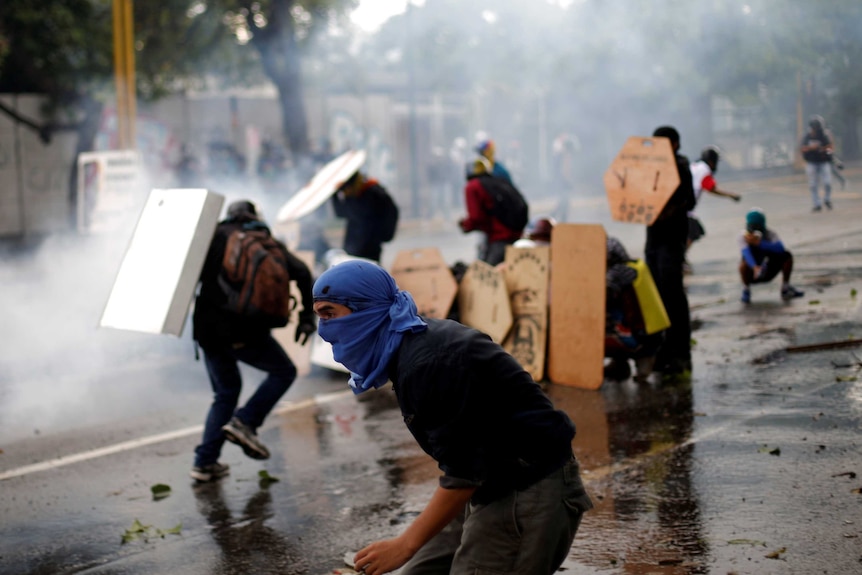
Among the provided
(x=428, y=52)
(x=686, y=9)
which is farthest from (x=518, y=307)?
(x=428, y=52)

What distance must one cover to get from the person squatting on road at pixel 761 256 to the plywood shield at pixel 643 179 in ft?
8.72

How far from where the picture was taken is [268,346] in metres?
6.00

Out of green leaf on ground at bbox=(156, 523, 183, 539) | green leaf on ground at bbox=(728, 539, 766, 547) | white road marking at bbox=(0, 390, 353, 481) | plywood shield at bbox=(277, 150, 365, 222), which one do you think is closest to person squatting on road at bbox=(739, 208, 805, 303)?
plywood shield at bbox=(277, 150, 365, 222)

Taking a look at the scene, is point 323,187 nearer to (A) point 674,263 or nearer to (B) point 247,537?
(A) point 674,263

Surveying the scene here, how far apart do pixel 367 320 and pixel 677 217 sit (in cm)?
493

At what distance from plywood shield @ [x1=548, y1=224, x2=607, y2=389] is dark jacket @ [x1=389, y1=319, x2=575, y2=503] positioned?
4361 millimetres

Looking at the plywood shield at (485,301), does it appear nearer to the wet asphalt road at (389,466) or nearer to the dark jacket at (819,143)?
the wet asphalt road at (389,466)

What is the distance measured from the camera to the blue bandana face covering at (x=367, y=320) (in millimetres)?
2719

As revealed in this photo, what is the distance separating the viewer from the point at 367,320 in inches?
108

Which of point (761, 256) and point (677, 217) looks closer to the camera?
point (677, 217)

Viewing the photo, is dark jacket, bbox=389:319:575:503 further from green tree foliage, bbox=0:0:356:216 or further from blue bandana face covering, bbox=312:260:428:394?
green tree foliage, bbox=0:0:356:216

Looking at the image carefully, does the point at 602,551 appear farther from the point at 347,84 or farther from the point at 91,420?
the point at 347,84

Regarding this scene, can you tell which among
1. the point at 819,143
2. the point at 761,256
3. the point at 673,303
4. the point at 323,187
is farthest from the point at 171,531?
the point at 819,143

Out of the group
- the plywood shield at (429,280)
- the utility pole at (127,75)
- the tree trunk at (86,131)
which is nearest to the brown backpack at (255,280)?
the plywood shield at (429,280)
